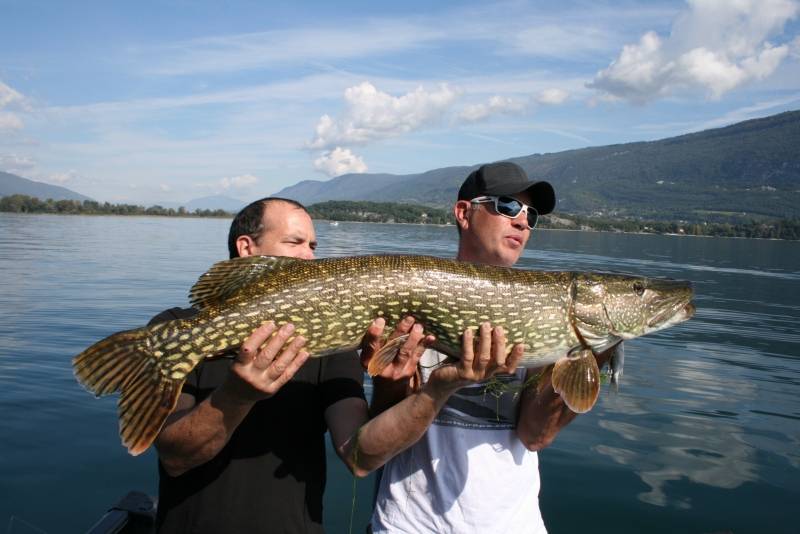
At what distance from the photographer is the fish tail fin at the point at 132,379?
271 cm

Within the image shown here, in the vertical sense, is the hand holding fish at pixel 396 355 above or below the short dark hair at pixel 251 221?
below

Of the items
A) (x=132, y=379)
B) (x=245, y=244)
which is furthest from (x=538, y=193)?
(x=132, y=379)

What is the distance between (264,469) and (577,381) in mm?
1664

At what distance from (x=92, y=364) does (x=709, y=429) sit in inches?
344

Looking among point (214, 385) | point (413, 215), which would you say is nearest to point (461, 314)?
point (214, 385)

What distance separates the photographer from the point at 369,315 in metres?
3.06

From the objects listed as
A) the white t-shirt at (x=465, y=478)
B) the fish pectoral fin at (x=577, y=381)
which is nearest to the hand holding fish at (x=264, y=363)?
the white t-shirt at (x=465, y=478)

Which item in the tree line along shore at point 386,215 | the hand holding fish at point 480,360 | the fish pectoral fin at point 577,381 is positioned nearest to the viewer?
the hand holding fish at point 480,360

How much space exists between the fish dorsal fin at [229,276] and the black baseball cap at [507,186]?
4.35 ft

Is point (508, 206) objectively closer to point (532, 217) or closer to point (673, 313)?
point (532, 217)

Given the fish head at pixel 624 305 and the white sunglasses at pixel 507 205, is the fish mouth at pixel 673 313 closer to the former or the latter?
the fish head at pixel 624 305

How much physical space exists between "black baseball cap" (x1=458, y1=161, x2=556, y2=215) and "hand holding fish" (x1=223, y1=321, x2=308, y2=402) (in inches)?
61.1

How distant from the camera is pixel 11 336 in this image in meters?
11.8

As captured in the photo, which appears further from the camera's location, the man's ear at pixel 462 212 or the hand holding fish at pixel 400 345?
the man's ear at pixel 462 212
